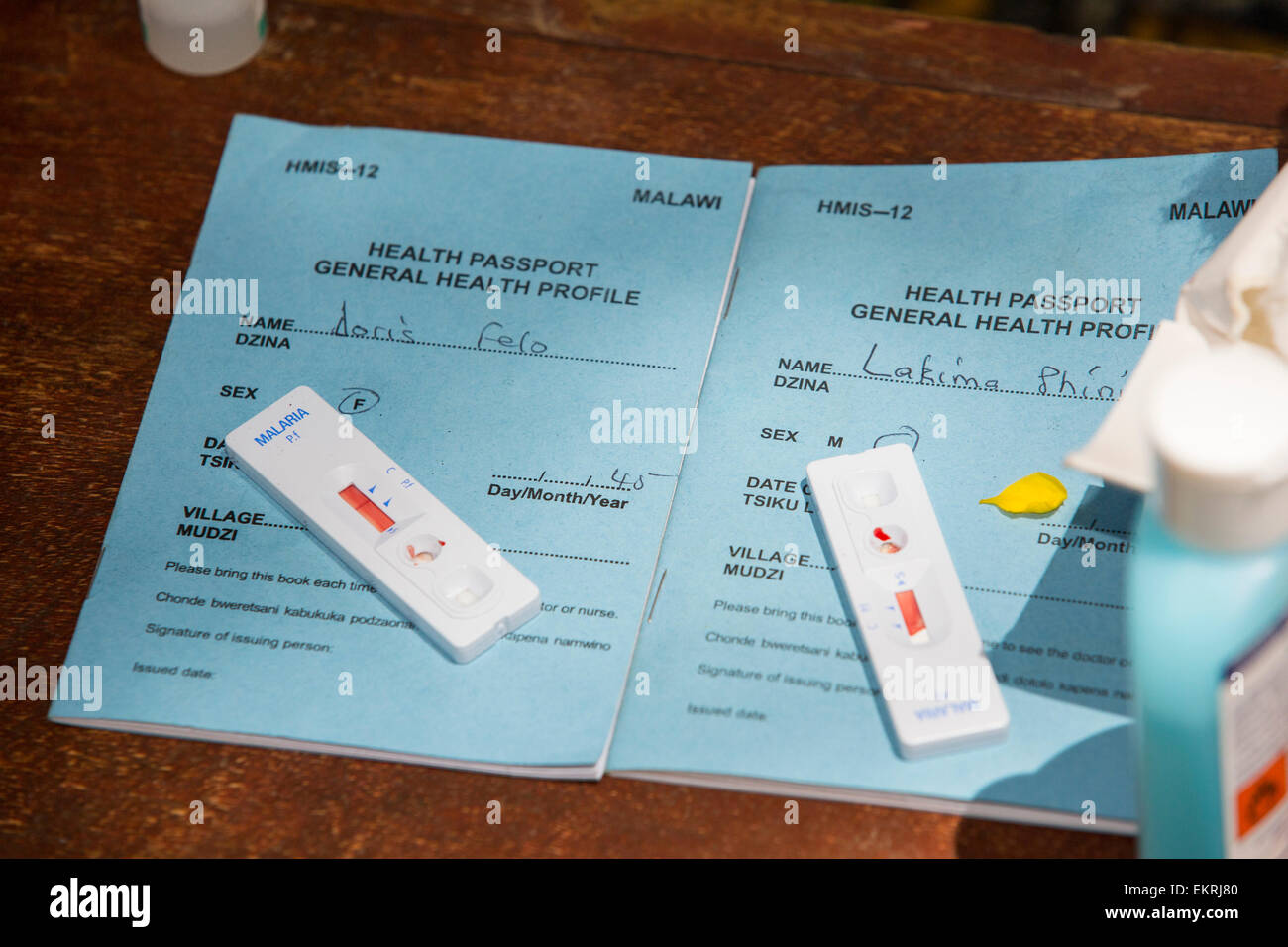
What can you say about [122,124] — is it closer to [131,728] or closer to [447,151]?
[447,151]

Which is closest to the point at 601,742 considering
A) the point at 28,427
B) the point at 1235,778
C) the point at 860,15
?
the point at 1235,778

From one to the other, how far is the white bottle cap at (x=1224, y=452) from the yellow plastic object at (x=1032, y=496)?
20 cm

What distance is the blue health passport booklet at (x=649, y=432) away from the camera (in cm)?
58

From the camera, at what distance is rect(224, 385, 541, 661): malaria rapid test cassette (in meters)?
0.61

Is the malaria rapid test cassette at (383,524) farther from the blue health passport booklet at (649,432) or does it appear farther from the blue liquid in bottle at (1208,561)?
the blue liquid in bottle at (1208,561)

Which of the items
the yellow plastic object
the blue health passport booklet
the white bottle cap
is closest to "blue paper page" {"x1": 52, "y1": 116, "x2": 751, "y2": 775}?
the blue health passport booklet

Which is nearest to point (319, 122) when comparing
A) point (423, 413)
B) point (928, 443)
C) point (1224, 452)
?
point (423, 413)

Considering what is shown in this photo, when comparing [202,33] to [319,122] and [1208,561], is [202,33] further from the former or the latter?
[1208,561]

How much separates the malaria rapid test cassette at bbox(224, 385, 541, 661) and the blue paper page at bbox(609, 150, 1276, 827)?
77 millimetres

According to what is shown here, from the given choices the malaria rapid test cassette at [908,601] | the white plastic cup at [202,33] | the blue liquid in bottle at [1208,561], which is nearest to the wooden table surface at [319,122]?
the white plastic cup at [202,33]

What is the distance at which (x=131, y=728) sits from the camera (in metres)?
0.60

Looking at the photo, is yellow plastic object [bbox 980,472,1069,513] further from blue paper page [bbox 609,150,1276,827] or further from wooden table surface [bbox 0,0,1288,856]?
wooden table surface [bbox 0,0,1288,856]

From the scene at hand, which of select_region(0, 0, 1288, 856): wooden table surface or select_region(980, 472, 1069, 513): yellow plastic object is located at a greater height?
select_region(0, 0, 1288, 856): wooden table surface
